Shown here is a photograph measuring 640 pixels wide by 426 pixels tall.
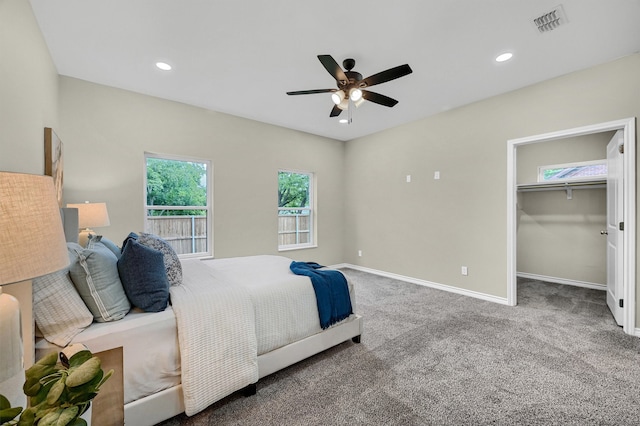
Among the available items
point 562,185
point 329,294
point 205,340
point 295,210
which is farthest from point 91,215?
point 562,185

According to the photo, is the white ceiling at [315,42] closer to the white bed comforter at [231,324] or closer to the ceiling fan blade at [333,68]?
the ceiling fan blade at [333,68]

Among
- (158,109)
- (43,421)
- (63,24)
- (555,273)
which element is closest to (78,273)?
(43,421)

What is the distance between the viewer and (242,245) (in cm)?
439

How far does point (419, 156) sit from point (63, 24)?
4442mm

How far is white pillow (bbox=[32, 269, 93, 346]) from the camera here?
134 cm

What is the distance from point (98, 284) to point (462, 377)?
98.7 inches

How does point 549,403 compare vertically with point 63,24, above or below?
below

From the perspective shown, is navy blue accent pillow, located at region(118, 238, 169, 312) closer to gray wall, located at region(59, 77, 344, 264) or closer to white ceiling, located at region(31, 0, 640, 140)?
white ceiling, located at region(31, 0, 640, 140)

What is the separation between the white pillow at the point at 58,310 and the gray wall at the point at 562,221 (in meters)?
6.07

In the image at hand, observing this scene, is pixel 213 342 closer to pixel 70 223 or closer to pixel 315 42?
pixel 70 223

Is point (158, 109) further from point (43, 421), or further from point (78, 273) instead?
point (43, 421)

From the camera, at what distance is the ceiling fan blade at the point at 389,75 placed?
2222 millimetres

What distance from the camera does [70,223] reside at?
7.33 ft

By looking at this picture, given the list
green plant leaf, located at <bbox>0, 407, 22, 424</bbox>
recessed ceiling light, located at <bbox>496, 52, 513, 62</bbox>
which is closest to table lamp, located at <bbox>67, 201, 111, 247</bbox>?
green plant leaf, located at <bbox>0, 407, 22, 424</bbox>
